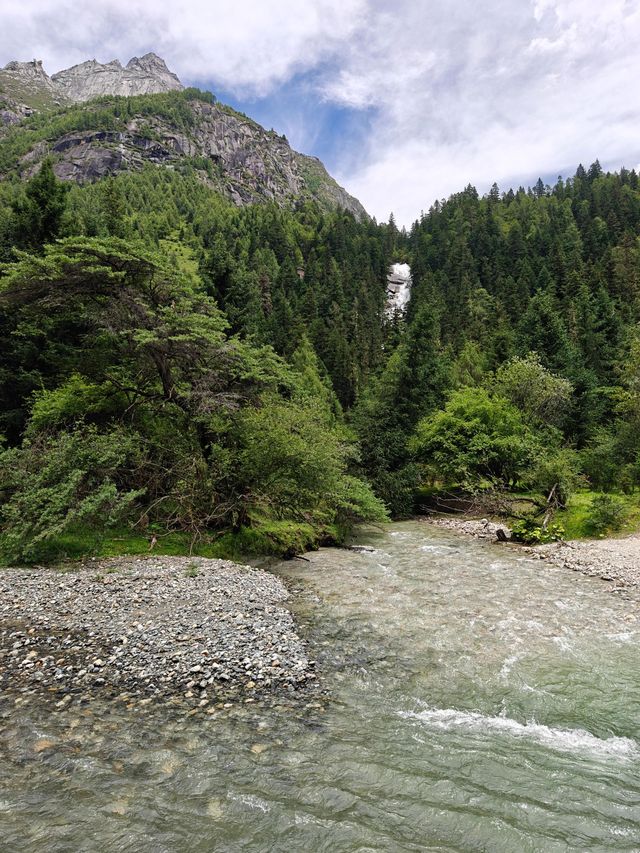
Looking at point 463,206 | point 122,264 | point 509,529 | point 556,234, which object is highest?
point 463,206

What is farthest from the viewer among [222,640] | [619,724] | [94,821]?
[222,640]

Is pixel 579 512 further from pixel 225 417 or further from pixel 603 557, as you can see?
pixel 225 417

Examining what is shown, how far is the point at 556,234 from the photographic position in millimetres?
107062

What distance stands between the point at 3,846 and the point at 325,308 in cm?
9108

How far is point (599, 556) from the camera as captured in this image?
2052 centimetres

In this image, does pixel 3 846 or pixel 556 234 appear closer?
pixel 3 846

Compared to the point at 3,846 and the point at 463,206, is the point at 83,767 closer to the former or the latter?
the point at 3,846

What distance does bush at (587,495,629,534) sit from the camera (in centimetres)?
2423

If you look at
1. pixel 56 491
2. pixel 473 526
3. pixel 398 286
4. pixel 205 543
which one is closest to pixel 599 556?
pixel 473 526

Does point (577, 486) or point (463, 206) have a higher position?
point (463, 206)

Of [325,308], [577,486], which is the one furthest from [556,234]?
[577,486]

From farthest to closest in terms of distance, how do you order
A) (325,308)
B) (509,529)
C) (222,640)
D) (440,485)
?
(325,308) < (440,485) < (509,529) < (222,640)

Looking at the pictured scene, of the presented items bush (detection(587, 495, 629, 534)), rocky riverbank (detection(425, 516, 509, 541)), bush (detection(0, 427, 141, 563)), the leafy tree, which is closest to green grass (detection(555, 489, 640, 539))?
Answer: bush (detection(587, 495, 629, 534))

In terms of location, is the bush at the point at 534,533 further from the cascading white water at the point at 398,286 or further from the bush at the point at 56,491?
the cascading white water at the point at 398,286
